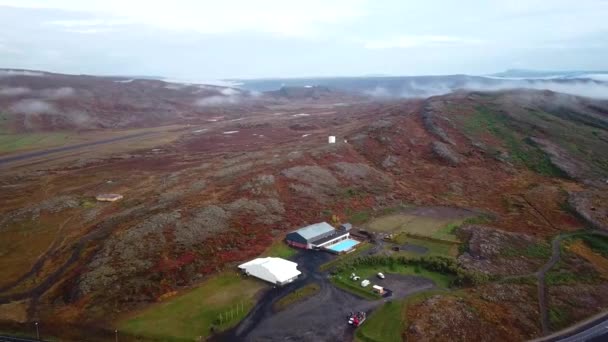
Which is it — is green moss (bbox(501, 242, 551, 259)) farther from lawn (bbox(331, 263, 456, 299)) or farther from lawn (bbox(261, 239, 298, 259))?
lawn (bbox(261, 239, 298, 259))

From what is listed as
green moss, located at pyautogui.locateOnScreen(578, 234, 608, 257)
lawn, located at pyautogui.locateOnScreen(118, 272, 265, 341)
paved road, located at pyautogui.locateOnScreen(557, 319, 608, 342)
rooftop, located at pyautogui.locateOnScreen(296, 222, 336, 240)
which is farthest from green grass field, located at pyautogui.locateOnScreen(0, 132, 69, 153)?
green moss, located at pyautogui.locateOnScreen(578, 234, 608, 257)

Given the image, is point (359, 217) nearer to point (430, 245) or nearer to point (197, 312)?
point (430, 245)

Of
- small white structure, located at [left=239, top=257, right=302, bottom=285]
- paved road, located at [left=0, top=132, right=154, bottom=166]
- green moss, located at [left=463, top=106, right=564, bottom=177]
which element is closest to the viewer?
small white structure, located at [left=239, top=257, right=302, bottom=285]

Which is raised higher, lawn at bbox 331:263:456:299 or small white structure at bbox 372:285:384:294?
small white structure at bbox 372:285:384:294

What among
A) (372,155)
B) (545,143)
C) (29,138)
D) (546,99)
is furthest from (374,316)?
(29,138)

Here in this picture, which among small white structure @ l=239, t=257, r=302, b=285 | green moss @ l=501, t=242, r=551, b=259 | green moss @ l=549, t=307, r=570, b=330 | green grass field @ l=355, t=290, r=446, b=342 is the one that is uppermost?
small white structure @ l=239, t=257, r=302, b=285

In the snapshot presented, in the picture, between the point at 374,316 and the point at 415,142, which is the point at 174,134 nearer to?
the point at 415,142

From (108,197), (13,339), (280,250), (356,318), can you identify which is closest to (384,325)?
(356,318)
